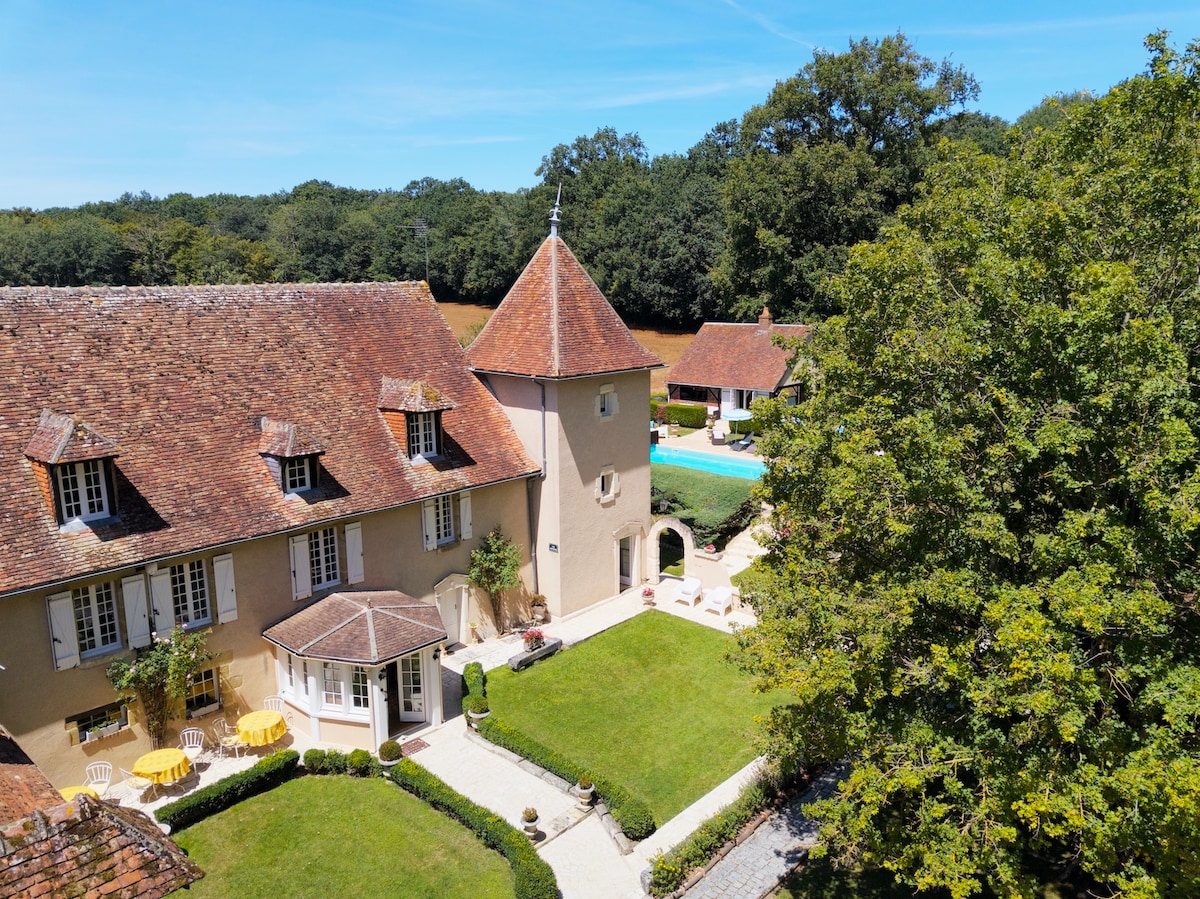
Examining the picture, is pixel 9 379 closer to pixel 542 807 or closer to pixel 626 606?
pixel 542 807

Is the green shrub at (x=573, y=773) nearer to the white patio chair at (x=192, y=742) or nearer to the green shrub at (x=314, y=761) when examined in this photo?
the green shrub at (x=314, y=761)

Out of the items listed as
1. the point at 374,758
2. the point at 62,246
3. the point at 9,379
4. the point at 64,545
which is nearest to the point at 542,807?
the point at 374,758

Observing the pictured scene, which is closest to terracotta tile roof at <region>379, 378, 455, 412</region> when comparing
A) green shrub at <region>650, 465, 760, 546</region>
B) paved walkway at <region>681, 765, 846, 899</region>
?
green shrub at <region>650, 465, 760, 546</region>

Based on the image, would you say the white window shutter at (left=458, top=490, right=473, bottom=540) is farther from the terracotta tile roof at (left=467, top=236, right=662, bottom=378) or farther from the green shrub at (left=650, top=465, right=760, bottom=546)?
the green shrub at (left=650, top=465, right=760, bottom=546)

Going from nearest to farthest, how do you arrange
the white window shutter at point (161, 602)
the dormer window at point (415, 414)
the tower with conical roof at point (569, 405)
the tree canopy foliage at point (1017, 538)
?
the tree canopy foliage at point (1017, 538)
the white window shutter at point (161, 602)
the dormer window at point (415, 414)
the tower with conical roof at point (569, 405)

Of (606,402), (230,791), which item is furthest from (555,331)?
(230,791)

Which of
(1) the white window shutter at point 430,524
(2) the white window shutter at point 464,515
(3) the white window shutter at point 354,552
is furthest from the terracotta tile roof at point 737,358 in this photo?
(3) the white window shutter at point 354,552

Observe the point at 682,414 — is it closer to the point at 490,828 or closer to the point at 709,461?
the point at 709,461
